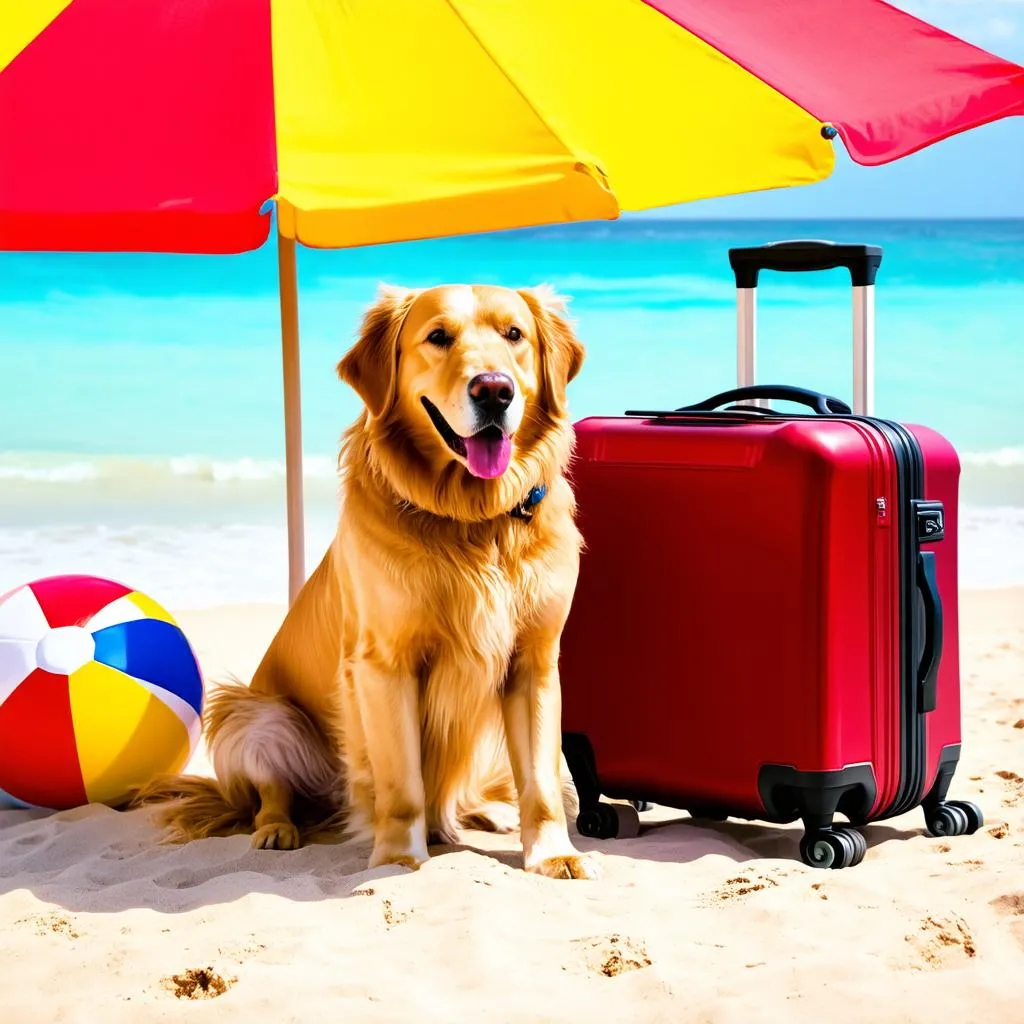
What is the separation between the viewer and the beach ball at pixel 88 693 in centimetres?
377

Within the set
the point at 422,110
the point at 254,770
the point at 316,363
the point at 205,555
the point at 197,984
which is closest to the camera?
the point at 197,984

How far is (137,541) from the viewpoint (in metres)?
9.62

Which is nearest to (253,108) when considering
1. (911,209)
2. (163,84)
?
(163,84)

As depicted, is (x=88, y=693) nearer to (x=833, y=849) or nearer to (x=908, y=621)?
(x=833, y=849)

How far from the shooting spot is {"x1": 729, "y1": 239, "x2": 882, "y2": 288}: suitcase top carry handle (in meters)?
3.67

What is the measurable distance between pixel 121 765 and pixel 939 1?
24.1 m

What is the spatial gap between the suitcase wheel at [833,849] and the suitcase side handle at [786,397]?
38.9 inches

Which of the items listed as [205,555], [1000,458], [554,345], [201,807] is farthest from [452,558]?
[1000,458]

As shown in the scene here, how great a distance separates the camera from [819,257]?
3.69m

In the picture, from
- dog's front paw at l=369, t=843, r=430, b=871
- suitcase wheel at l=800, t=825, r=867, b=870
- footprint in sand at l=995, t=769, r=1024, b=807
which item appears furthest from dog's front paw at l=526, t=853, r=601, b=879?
footprint in sand at l=995, t=769, r=1024, b=807

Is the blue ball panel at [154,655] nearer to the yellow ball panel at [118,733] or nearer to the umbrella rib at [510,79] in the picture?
the yellow ball panel at [118,733]

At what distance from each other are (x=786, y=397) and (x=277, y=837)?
1.66 meters

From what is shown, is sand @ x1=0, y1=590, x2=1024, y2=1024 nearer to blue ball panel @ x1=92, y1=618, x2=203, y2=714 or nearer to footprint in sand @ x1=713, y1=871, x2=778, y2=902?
footprint in sand @ x1=713, y1=871, x2=778, y2=902

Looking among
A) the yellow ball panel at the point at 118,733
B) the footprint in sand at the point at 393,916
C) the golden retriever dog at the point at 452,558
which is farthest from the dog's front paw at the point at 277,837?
the footprint in sand at the point at 393,916
